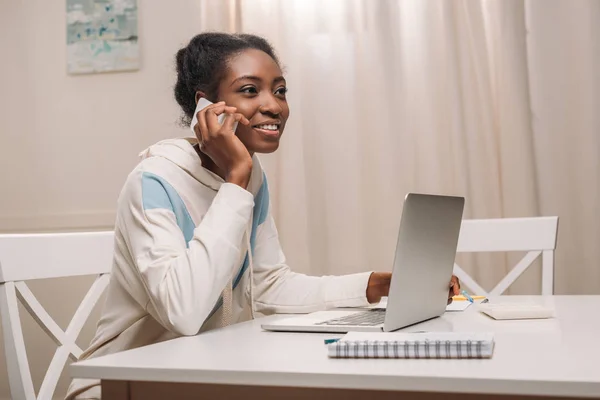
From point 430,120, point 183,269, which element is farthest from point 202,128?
point 430,120

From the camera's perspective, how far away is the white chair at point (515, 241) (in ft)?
6.44

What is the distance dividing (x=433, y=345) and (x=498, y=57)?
2010 mm

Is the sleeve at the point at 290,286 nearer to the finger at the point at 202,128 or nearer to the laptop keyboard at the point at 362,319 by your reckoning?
the laptop keyboard at the point at 362,319

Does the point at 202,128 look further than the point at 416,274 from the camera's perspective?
Yes

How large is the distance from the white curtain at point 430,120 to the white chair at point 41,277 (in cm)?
122

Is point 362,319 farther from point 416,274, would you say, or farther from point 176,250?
point 176,250

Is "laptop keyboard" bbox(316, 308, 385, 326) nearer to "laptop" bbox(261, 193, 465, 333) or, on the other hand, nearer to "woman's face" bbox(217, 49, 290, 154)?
"laptop" bbox(261, 193, 465, 333)

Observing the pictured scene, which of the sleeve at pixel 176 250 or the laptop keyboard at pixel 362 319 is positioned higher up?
the sleeve at pixel 176 250

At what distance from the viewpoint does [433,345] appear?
2.51 ft

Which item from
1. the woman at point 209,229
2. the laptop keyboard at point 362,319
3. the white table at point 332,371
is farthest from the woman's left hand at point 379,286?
the white table at point 332,371

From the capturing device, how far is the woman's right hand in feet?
4.19

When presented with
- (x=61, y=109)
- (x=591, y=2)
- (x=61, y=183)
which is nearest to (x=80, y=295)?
(x=61, y=183)

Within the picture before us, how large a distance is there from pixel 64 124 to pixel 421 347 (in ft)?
8.81

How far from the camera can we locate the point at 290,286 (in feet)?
5.16
